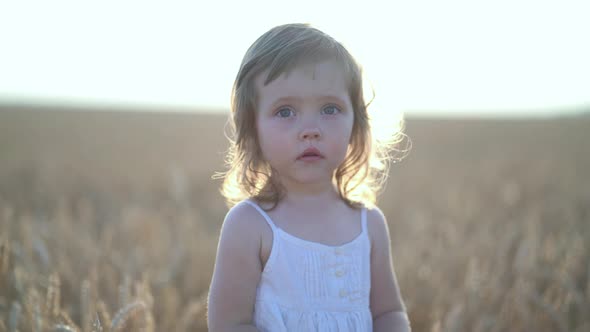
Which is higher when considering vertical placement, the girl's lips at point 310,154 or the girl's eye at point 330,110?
the girl's eye at point 330,110

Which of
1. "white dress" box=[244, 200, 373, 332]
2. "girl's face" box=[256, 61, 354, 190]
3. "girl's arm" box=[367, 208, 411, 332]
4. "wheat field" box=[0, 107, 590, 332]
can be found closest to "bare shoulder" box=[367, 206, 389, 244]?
"girl's arm" box=[367, 208, 411, 332]

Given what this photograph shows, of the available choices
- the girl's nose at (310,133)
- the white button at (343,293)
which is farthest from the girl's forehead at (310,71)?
the white button at (343,293)

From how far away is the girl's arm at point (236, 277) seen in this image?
4.36 feet

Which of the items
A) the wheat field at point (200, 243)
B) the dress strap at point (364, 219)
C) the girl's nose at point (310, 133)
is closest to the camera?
the girl's nose at point (310, 133)

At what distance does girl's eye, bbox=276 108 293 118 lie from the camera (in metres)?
1.35

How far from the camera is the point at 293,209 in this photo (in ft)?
4.66

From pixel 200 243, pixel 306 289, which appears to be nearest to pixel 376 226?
pixel 306 289

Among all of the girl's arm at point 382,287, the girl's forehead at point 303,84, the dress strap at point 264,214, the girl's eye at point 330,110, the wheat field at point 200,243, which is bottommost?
the wheat field at point 200,243

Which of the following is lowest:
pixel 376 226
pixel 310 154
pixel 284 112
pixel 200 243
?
pixel 200 243

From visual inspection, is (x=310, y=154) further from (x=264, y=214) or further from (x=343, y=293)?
(x=343, y=293)

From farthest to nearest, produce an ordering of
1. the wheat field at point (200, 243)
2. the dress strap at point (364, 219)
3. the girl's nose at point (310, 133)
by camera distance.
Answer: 1. the wheat field at point (200, 243)
2. the dress strap at point (364, 219)
3. the girl's nose at point (310, 133)

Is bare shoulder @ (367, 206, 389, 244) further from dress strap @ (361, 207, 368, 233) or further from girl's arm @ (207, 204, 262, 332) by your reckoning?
girl's arm @ (207, 204, 262, 332)

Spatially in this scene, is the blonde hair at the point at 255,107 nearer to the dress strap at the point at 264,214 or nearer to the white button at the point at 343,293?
the dress strap at the point at 264,214

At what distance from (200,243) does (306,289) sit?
1.60m
